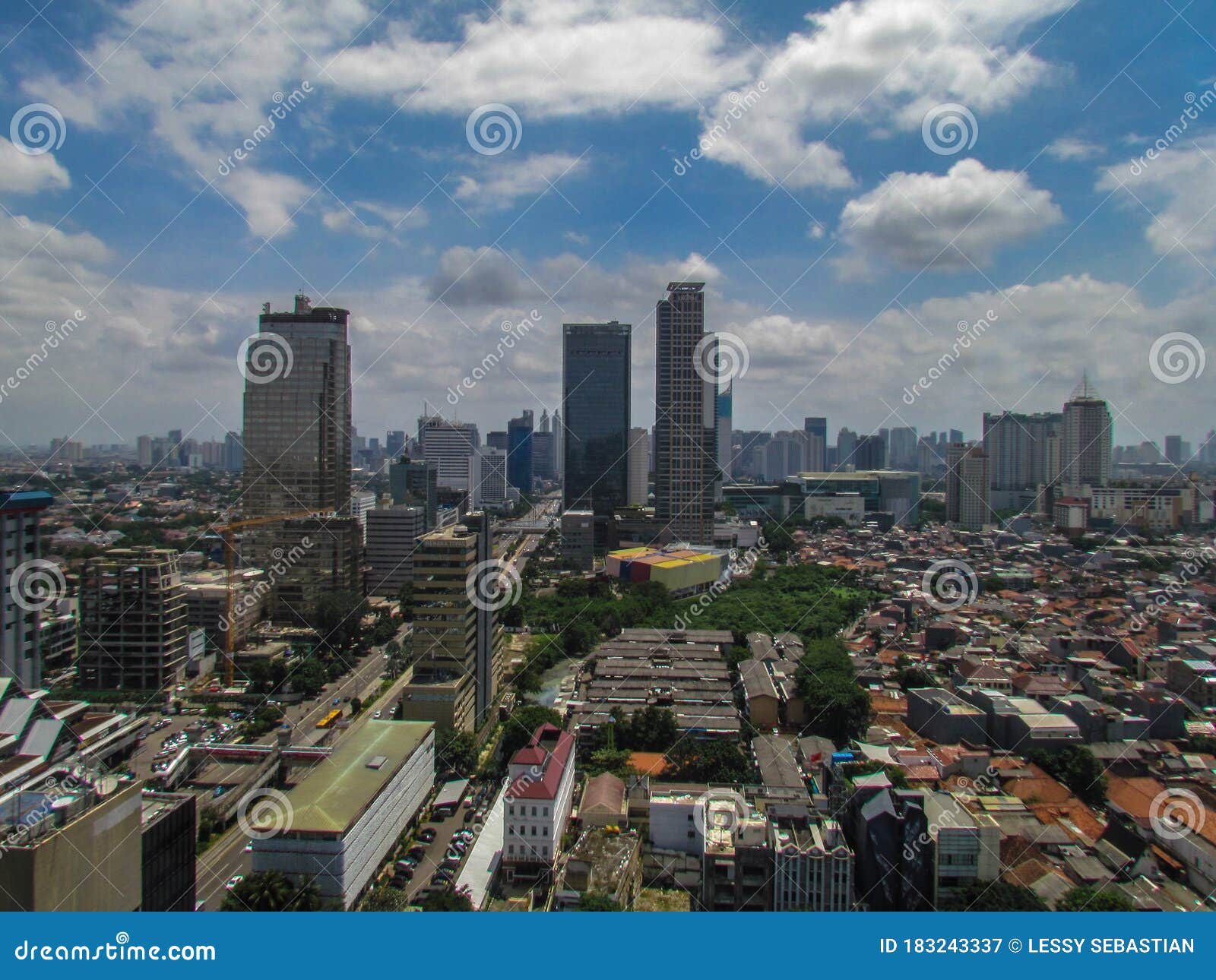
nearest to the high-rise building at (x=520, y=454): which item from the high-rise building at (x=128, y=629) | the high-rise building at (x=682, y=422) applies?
the high-rise building at (x=682, y=422)

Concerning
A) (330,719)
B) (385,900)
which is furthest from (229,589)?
(385,900)

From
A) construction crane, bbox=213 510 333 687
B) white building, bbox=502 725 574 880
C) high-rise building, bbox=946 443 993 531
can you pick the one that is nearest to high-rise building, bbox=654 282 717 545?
high-rise building, bbox=946 443 993 531

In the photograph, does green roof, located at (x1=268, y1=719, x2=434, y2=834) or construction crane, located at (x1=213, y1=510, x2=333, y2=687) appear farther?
construction crane, located at (x1=213, y1=510, x2=333, y2=687)

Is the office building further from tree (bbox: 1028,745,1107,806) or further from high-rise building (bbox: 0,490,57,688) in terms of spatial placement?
tree (bbox: 1028,745,1107,806)

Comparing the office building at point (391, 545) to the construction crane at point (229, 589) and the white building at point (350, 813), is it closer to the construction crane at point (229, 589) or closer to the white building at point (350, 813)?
the construction crane at point (229, 589)

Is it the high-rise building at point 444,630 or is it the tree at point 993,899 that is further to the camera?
the high-rise building at point 444,630

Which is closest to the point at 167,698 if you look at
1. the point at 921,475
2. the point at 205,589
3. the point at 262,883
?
the point at 205,589

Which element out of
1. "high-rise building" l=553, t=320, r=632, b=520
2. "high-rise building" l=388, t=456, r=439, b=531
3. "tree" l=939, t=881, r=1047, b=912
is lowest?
"tree" l=939, t=881, r=1047, b=912
